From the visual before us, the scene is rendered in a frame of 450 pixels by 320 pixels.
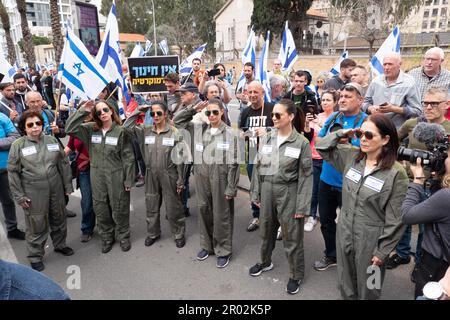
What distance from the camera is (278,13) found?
32.7 metres

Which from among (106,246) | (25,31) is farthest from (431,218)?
(25,31)

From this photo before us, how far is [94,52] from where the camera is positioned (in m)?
9.68

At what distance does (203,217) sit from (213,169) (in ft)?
2.23

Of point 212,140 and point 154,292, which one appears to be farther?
point 212,140

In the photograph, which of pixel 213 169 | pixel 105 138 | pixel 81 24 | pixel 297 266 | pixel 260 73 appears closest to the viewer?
pixel 297 266

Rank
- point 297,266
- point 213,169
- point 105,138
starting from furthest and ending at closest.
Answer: point 105,138
point 213,169
point 297,266

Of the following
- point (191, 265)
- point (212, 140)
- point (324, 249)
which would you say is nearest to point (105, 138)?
point (212, 140)

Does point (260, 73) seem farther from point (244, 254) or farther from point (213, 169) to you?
point (244, 254)

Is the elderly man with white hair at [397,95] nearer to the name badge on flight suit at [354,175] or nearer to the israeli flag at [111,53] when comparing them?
Answer: the name badge on flight suit at [354,175]

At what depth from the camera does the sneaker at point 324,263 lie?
12.6 feet

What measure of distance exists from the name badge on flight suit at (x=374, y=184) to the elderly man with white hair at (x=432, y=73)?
8.04 feet

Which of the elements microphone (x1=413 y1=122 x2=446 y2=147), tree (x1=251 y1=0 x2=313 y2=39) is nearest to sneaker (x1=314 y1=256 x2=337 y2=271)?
microphone (x1=413 y1=122 x2=446 y2=147)

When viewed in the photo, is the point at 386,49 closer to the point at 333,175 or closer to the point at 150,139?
the point at 333,175

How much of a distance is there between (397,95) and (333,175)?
4.91 feet
